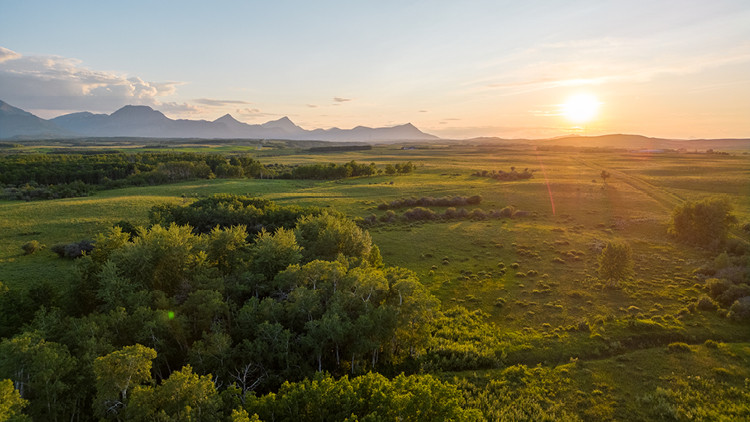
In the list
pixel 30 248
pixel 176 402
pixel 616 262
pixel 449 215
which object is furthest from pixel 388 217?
pixel 176 402

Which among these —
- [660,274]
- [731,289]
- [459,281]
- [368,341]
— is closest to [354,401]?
[368,341]

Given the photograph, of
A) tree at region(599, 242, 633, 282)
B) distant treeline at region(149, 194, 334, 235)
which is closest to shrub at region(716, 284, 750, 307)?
tree at region(599, 242, 633, 282)

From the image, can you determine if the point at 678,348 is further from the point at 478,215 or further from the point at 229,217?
the point at 229,217

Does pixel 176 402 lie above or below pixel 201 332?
above

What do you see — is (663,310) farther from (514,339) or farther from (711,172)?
(711,172)

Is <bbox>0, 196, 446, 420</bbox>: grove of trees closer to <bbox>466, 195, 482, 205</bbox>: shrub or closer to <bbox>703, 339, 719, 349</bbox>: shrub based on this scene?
<bbox>703, 339, 719, 349</bbox>: shrub

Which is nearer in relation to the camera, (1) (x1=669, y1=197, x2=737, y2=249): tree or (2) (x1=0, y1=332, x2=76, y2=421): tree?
(2) (x1=0, y1=332, x2=76, y2=421): tree
